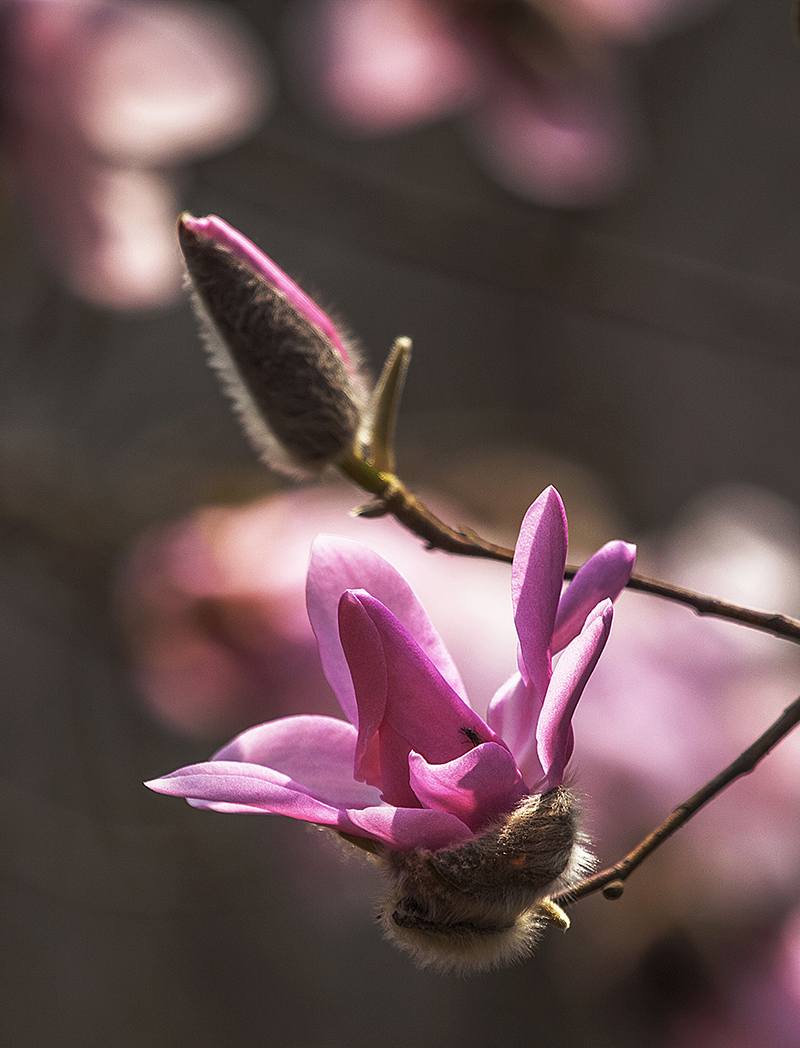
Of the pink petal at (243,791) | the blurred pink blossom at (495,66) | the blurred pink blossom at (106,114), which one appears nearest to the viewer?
the pink petal at (243,791)

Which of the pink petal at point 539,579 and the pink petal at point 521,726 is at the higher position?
the pink petal at point 539,579

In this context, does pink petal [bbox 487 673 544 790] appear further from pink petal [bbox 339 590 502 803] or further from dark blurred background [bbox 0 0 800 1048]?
dark blurred background [bbox 0 0 800 1048]

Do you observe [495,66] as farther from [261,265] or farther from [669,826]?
[669,826]

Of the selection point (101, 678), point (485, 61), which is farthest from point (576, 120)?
point (101, 678)

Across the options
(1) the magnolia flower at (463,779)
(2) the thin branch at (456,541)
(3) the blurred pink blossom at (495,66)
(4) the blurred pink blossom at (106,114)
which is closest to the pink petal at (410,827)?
(1) the magnolia flower at (463,779)

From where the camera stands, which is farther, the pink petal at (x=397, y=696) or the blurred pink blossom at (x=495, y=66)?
the blurred pink blossom at (x=495, y=66)

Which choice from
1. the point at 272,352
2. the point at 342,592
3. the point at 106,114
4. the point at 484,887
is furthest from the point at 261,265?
the point at 106,114

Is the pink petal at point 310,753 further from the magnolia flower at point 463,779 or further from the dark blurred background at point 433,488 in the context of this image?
the dark blurred background at point 433,488
